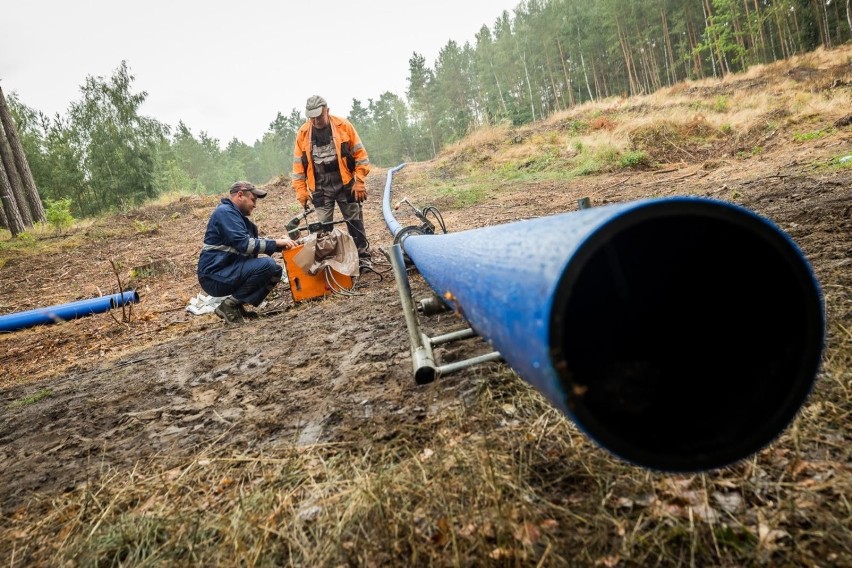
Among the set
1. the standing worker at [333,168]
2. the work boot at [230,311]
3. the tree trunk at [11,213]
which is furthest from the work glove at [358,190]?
the tree trunk at [11,213]

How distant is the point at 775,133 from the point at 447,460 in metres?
12.4

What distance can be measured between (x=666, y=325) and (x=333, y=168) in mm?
5504

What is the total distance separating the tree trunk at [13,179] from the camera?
13.8 m

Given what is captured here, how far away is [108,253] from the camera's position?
9.95 m

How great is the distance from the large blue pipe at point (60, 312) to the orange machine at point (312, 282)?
2.37m

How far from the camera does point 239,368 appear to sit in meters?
3.23

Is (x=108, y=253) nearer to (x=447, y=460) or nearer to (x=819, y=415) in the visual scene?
(x=447, y=460)

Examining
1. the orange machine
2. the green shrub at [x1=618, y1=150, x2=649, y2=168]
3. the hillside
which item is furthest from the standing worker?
the green shrub at [x1=618, y1=150, x2=649, y2=168]

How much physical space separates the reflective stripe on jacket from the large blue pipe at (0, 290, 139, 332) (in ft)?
5.63

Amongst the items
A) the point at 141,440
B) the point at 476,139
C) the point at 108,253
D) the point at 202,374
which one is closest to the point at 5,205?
the point at 108,253

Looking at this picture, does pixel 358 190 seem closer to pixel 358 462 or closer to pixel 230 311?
pixel 230 311

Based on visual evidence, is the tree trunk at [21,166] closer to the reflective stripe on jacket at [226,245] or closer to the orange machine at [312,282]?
the reflective stripe on jacket at [226,245]

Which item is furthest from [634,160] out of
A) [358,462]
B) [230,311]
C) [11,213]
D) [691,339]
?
[11,213]

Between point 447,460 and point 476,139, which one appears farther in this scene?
point 476,139
